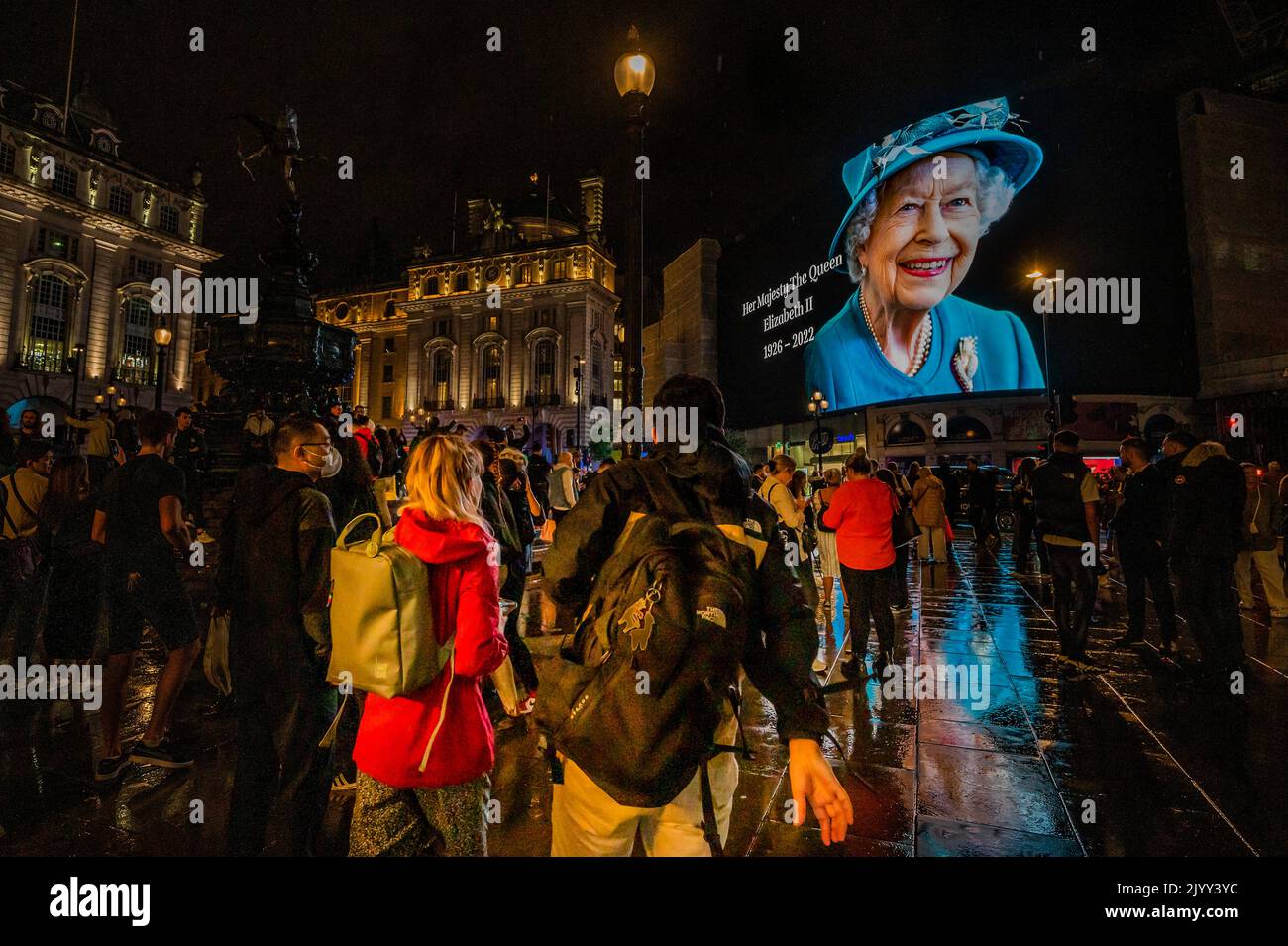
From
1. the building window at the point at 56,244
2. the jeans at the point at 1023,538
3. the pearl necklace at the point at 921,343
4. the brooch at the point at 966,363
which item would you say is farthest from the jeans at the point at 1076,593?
the building window at the point at 56,244

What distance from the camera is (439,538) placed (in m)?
2.07

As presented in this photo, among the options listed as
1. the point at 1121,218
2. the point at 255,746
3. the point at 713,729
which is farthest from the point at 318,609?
the point at 1121,218

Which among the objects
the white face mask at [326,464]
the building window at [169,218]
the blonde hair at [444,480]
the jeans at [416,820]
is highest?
the building window at [169,218]

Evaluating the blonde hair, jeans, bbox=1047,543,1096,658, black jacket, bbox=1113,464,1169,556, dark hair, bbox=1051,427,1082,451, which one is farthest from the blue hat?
the blonde hair

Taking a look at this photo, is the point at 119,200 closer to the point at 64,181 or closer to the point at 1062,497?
the point at 64,181

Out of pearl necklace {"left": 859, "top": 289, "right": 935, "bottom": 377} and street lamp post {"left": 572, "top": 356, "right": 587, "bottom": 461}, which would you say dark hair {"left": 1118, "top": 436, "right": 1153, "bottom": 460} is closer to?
pearl necklace {"left": 859, "top": 289, "right": 935, "bottom": 377}

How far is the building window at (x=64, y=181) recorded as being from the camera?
39688mm

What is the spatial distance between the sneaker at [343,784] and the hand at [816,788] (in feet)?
9.68

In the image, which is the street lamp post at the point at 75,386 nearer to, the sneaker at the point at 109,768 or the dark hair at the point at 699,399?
the sneaker at the point at 109,768

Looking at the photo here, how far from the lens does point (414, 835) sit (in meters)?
2.11

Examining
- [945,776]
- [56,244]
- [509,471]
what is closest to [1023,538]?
[945,776]

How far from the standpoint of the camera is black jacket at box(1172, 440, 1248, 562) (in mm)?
5418
